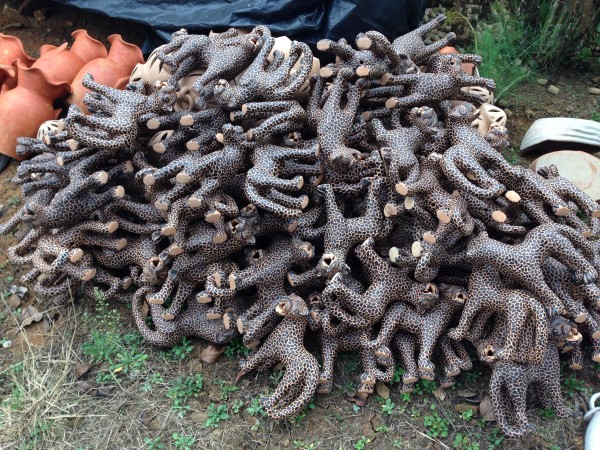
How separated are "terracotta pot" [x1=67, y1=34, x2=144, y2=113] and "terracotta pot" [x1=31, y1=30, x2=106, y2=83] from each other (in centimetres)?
10

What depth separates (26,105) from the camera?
3.05 metres

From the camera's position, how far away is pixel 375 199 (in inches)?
90.4

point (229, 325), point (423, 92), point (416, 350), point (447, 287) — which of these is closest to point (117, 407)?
point (229, 325)

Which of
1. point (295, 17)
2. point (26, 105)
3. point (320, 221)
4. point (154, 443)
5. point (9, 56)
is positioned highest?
point (295, 17)

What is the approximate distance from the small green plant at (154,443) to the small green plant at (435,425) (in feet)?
3.69

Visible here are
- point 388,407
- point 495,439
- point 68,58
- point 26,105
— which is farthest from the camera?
point 68,58

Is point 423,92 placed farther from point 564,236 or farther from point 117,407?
point 117,407

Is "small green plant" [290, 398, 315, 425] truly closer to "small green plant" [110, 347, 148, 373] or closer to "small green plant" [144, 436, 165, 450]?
"small green plant" [144, 436, 165, 450]

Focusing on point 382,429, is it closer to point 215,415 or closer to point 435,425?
point 435,425

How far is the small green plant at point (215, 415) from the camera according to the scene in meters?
2.21

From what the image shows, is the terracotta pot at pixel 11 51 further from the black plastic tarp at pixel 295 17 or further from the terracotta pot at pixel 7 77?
the black plastic tarp at pixel 295 17

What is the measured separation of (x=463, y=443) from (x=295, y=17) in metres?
2.48

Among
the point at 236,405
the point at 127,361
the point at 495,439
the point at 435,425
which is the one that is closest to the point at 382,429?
the point at 435,425

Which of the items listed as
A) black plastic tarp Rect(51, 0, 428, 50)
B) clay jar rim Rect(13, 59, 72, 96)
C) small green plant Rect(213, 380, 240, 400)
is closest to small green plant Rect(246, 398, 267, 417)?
small green plant Rect(213, 380, 240, 400)
